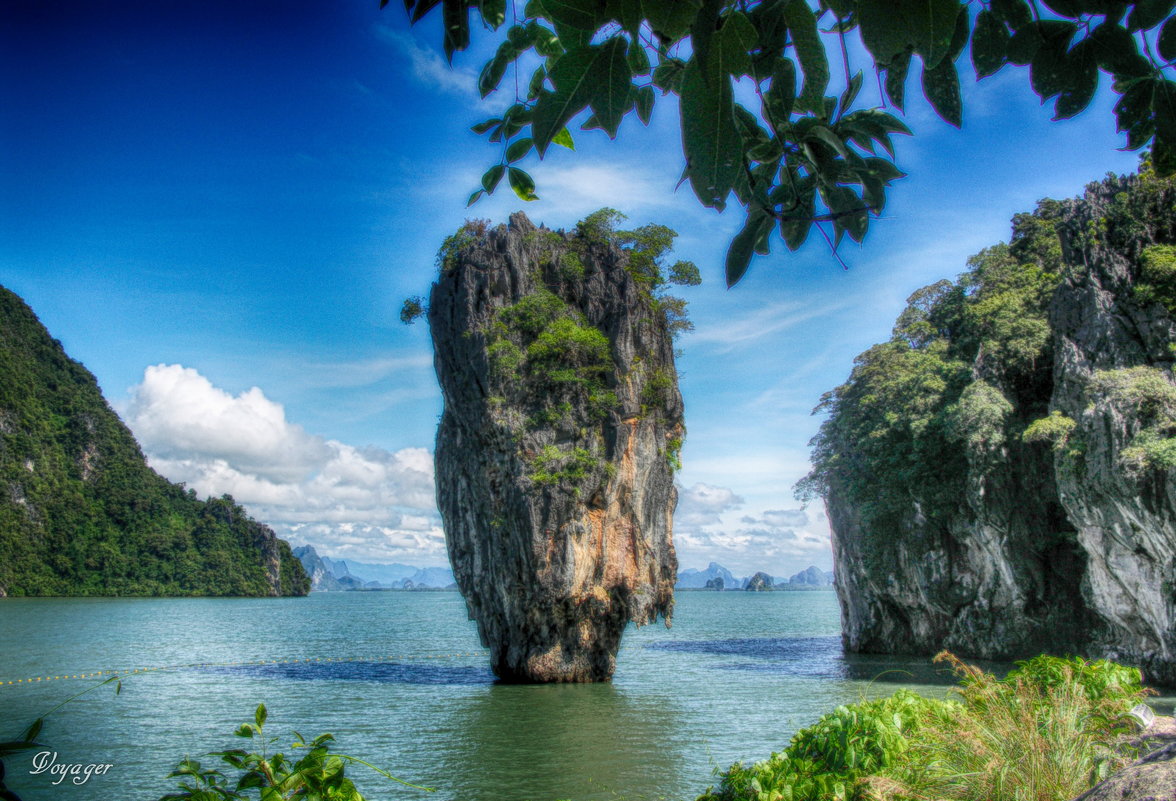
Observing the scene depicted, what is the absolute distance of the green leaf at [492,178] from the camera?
1.31 m

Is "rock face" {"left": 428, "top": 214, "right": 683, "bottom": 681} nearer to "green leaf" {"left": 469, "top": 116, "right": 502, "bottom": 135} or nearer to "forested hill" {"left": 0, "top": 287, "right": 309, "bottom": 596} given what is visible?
"green leaf" {"left": 469, "top": 116, "right": 502, "bottom": 135}

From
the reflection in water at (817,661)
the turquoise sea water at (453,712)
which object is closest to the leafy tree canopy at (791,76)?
the turquoise sea water at (453,712)

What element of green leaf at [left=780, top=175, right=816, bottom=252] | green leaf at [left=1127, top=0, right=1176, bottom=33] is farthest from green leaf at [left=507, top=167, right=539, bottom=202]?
green leaf at [left=1127, top=0, right=1176, bottom=33]

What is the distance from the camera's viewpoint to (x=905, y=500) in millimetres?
22516

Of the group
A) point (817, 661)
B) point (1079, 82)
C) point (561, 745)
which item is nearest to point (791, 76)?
point (1079, 82)

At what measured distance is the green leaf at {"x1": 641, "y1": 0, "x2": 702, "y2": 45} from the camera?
2.55ft

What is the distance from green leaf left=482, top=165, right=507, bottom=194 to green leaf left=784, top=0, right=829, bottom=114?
0.57 meters

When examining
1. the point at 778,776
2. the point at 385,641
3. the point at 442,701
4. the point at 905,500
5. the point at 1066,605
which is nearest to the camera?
the point at 778,776

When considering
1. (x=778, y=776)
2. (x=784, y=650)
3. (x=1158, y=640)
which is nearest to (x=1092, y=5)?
(x=778, y=776)

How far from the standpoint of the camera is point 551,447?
18812 millimetres

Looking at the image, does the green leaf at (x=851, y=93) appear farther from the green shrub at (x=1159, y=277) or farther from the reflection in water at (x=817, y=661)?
the green shrub at (x=1159, y=277)

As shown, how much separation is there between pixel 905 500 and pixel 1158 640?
7.49m

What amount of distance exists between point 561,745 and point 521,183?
13.2 m

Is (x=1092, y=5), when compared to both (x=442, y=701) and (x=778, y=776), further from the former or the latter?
(x=442, y=701)
